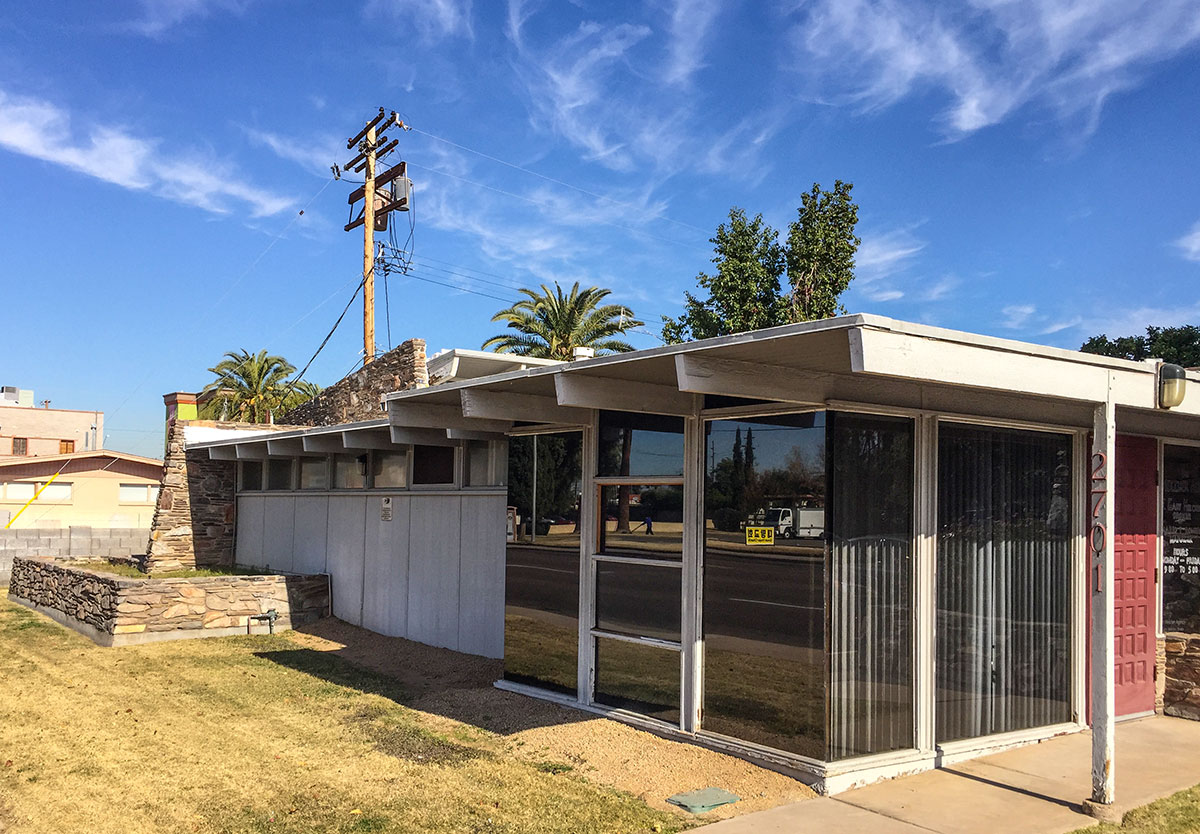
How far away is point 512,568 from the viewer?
31.3ft

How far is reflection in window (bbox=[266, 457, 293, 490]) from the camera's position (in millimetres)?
17389

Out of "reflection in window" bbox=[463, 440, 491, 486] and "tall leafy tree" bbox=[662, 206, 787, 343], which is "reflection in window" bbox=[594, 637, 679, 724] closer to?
"reflection in window" bbox=[463, 440, 491, 486]

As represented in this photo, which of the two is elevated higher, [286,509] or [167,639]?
[286,509]

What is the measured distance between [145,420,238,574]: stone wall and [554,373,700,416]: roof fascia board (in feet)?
47.5

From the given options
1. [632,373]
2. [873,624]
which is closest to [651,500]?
[632,373]

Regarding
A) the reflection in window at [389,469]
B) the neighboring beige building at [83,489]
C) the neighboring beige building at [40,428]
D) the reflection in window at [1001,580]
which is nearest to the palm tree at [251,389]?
the neighboring beige building at [83,489]

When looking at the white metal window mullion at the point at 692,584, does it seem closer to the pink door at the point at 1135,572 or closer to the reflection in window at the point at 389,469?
the pink door at the point at 1135,572

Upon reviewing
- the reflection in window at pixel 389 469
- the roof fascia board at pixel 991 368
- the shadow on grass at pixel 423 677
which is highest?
the roof fascia board at pixel 991 368

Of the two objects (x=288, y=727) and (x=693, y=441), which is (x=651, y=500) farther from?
(x=288, y=727)

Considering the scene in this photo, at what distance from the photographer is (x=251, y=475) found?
19188mm

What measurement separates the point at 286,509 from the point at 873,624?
12.9m

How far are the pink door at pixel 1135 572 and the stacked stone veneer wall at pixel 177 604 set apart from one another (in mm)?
10900

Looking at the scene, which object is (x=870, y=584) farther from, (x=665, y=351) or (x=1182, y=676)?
(x=1182, y=676)

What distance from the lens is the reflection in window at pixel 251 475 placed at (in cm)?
1877
